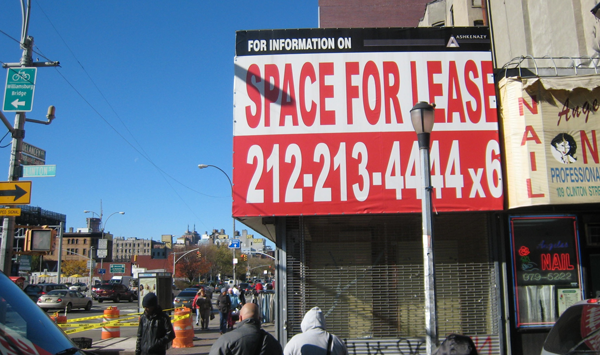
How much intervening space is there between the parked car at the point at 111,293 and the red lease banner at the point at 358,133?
1481 inches

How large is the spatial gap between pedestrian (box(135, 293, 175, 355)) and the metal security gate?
254 cm

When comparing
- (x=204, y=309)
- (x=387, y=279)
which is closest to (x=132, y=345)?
(x=204, y=309)

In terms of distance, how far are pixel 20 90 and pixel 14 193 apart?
2559 mm

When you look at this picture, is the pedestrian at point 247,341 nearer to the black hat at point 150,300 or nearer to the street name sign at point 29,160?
the black hat at point 150,300

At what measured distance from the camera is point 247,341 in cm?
446

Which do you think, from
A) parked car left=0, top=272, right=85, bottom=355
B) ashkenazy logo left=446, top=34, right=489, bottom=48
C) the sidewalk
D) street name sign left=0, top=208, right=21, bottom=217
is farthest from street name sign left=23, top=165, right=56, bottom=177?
ashkenazy logo left=446, top=34, right=489, bottom=48

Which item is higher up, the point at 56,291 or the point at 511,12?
the point at 511,12

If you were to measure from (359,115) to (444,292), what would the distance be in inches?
143

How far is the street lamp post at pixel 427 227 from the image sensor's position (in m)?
6.30

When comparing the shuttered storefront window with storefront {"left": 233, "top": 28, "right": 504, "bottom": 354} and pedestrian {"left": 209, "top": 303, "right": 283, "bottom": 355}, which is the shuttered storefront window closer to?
storefront {"left": 233, "top": 28, "right": 504, "bottom": 354}

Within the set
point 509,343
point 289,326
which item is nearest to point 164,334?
point 289,326

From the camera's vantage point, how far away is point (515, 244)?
9055 mm

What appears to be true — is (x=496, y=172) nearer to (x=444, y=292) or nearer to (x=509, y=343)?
(x=444, y=292)

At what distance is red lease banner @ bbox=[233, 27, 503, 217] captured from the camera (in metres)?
8.56
